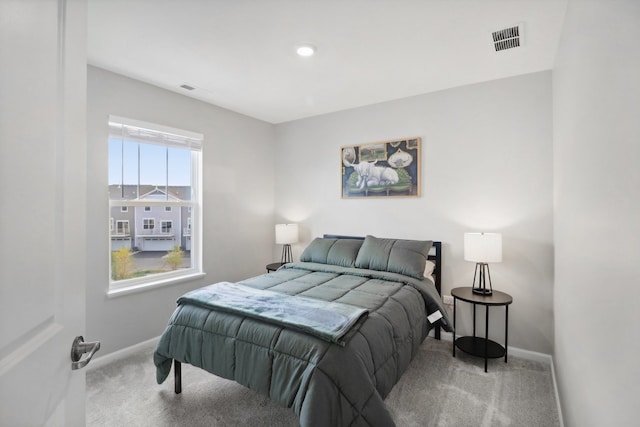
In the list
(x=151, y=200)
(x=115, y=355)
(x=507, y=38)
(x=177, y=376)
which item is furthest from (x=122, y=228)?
(x=507, y=38)

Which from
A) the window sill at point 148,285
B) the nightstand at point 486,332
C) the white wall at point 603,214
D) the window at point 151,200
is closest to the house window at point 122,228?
the window at point 151,200

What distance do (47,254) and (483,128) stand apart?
342 centimetres

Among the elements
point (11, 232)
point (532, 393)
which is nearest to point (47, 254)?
point (11, 232)

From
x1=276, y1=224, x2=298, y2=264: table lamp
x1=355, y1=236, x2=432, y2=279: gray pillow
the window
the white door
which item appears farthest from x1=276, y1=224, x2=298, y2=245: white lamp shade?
the white door

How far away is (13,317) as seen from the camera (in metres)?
0.54

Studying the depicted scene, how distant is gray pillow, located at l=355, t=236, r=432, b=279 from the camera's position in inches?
117

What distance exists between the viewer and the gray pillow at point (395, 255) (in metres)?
2.96

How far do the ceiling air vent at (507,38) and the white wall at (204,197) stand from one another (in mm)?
2941

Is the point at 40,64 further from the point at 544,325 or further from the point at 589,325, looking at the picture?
the point at 544,325

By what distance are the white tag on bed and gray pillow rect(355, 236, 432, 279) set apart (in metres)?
0.36

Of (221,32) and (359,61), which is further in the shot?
(359,61)

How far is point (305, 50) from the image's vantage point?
2420 millimetres

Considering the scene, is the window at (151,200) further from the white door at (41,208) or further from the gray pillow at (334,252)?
the white door at (41,208)

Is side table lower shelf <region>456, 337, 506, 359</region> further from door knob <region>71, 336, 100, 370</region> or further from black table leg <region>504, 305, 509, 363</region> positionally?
door knob <region>71, 336, 100, 370</region>
